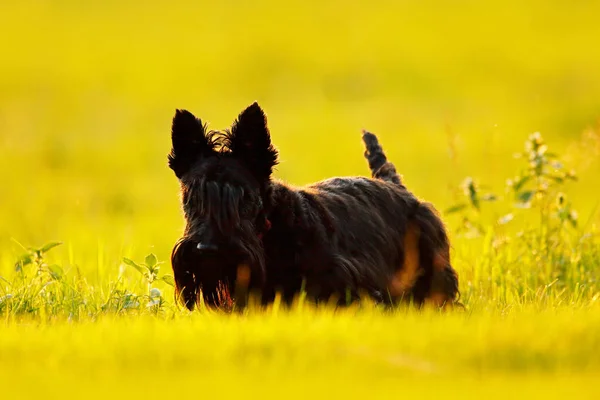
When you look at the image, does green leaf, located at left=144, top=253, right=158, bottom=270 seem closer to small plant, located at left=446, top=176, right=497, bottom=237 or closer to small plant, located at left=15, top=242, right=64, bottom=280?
small plant, located at left=15, top=242, right=64, bottom=280

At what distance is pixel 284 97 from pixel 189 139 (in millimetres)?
29817

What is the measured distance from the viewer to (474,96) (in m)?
35.4

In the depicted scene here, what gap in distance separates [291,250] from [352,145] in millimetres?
19281

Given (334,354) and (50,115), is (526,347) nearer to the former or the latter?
(334,354)

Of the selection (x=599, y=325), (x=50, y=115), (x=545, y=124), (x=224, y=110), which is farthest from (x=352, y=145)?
(x=599, y=325)

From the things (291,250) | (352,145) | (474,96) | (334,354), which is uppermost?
(474,96)

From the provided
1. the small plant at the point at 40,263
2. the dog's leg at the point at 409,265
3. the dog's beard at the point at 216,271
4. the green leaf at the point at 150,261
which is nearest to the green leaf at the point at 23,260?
the small plant at the point at 40,263

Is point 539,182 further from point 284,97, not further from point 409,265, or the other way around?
point 284,97

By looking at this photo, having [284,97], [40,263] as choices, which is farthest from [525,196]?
[284,97]

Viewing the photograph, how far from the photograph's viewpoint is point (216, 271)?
7.27m

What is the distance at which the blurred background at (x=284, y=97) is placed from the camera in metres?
20.9

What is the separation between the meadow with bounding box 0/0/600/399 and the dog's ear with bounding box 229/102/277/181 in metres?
1.08

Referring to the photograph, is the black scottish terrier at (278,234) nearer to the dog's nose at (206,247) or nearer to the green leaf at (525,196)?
the dog's nose at (206,247)

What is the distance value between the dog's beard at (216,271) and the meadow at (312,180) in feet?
0.79
